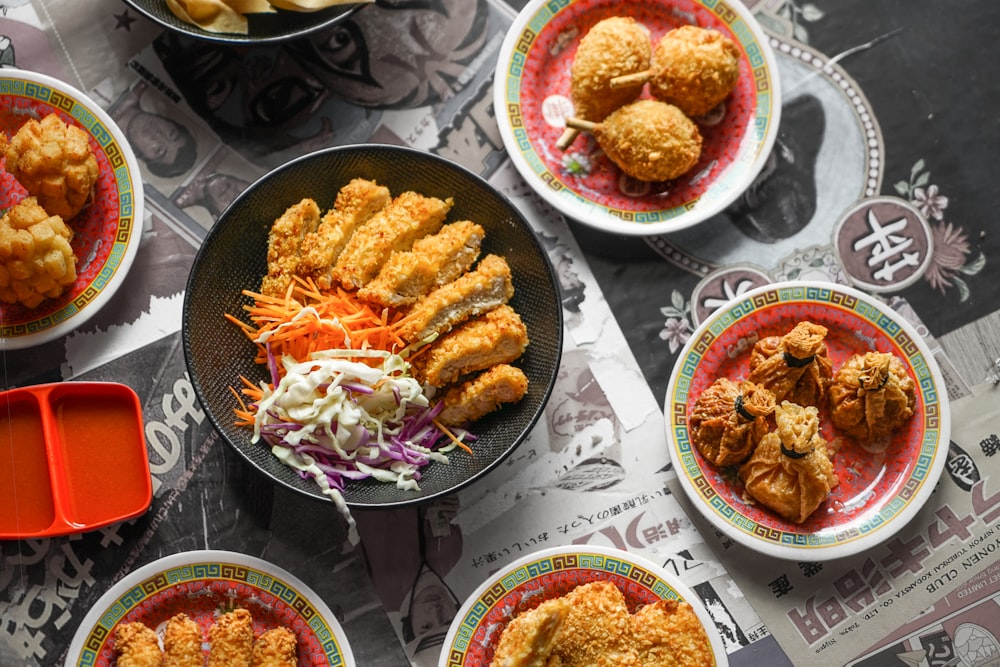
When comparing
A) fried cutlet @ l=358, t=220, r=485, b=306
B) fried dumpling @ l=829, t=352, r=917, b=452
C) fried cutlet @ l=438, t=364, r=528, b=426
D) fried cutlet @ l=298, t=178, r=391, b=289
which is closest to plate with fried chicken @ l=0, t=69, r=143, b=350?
fried cutlet @ l=298, t=178, r=391, b=289

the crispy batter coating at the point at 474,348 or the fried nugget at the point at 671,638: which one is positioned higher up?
the crispy batter coating at the point at 474,348

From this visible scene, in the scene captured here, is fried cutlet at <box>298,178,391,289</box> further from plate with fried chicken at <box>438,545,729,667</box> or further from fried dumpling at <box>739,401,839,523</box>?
fried dumpling at <box>739,401,839,523</box>

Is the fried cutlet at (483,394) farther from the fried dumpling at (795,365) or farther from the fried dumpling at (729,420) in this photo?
the fried dumpling at (795,365)

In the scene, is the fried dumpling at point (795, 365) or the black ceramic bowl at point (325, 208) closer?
the black ceramic bowl at point (325, 208)

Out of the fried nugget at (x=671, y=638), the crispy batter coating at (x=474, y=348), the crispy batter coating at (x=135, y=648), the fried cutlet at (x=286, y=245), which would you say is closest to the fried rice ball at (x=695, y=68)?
the crispy batter coating at (x=474, y=348)

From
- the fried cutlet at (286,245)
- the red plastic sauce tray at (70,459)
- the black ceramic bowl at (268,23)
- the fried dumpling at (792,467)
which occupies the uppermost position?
the black ceramic bowl at (268,23)

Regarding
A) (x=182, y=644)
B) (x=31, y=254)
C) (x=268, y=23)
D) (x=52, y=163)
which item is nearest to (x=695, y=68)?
(x=268, y=23)

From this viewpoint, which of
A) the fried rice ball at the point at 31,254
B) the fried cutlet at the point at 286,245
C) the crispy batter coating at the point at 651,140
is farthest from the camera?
the crispy batter coating at the point at 651,140

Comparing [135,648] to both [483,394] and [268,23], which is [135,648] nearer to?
[483,394]
